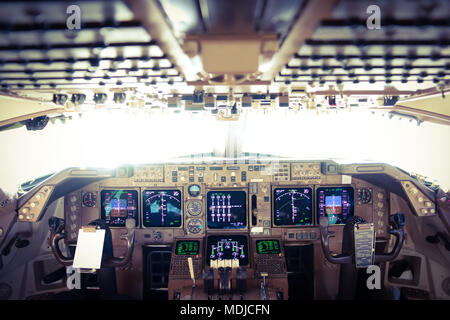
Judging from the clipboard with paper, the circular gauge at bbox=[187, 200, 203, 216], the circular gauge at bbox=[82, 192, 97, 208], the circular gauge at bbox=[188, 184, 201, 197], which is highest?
the circular gauge at bbox=[188, 184, 201, 197]

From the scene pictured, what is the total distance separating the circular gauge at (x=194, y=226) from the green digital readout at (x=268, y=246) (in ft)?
2.03

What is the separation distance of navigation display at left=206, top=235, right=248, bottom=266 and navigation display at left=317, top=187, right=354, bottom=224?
91 cm

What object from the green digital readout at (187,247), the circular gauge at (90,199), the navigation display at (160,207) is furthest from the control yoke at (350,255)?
the circular gauge at (90,199)

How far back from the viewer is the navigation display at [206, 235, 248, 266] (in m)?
2.62

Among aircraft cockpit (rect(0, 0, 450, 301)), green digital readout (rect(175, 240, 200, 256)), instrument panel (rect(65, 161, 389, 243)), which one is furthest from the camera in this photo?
instrument panel (rect(65, 161, 389, 243))

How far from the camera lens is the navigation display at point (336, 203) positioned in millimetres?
2863

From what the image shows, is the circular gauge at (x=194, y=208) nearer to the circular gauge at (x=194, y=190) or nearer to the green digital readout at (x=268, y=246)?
the circular gauge at (x=194, y=190)

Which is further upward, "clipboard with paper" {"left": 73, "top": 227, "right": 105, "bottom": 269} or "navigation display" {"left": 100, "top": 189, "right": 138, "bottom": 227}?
"navigation display" {"left": 100, "top": 189, "right": 138, "bottom": 227}

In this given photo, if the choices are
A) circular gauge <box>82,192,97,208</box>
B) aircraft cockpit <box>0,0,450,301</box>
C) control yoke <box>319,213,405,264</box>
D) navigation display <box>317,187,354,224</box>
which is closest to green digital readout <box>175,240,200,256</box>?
aircraft cockpit <box>0,0,450,301</box>

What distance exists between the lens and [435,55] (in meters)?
1.18

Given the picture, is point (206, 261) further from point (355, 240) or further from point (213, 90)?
point (213, 90)

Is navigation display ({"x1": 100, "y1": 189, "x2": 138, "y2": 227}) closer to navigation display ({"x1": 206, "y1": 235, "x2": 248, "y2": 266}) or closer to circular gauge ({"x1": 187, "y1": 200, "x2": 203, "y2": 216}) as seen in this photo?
circular gauge ({"x1": 187, "y1": 200, "x2": 203, "y2": 216})

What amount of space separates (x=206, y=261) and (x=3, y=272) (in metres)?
1.97

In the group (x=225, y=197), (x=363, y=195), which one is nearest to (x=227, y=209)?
(x=225, y=197)
